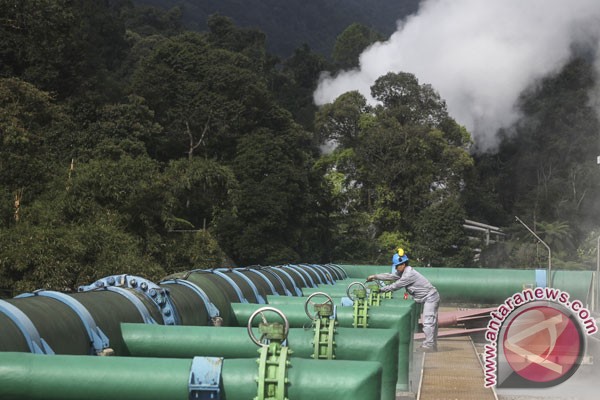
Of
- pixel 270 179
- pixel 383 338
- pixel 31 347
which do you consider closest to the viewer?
pixel 31 347

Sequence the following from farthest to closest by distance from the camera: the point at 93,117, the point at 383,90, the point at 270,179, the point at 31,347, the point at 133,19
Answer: the point at 133,19 < the point at 383,90 < the point at 270,179 < the point at 93,117 < the point at 31,347

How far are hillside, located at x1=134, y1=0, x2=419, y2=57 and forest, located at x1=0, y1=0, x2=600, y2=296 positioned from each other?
278ft

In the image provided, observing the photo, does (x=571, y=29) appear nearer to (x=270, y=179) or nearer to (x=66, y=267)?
(x=270, y=179)

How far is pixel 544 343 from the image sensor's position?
24.3ft

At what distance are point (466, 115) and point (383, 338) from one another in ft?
223

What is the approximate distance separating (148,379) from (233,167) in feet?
146

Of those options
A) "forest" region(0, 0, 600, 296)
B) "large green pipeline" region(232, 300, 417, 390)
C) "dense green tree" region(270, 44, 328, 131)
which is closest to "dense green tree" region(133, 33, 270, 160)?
"forest" region(0, 0, 600, 296)

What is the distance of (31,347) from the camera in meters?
6.44

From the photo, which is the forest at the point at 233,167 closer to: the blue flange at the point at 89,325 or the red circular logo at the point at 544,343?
the blue flange at the point at 89,325

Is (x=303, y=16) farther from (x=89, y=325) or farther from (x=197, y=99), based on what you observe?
(x=89, y=325)

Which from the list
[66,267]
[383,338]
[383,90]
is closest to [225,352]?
[383,338]

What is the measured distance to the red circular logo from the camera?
7340 millimetres

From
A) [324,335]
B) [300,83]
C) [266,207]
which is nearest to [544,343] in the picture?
[324,335]

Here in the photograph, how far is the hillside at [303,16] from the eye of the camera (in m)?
166
